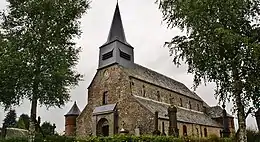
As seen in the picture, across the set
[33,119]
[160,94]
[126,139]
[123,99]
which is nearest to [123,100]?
[123,99]

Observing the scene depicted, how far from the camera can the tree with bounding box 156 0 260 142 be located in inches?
501

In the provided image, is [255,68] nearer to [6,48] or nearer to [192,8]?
[192,8]

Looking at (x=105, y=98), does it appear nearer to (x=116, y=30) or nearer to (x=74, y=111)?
(x=74, y=111)

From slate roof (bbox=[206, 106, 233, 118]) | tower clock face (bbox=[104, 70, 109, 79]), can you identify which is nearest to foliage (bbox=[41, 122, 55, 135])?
tower clock face (bbox=[104, 70, 109, 79])

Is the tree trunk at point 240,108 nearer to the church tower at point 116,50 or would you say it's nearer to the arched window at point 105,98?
the church tower at point 116,50

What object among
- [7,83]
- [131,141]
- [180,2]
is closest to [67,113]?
[7,83]

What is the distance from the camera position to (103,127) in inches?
1169

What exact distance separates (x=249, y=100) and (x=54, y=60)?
39.1 feet

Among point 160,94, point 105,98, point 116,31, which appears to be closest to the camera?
point 105,98

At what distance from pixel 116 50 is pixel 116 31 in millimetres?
3874

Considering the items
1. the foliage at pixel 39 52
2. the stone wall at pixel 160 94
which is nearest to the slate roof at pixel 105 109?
the stone wall at pixel 160 94

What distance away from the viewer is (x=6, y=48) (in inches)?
671

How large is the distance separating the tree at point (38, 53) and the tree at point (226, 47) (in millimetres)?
8573

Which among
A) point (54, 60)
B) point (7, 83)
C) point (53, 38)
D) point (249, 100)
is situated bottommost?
point (249, 100)
